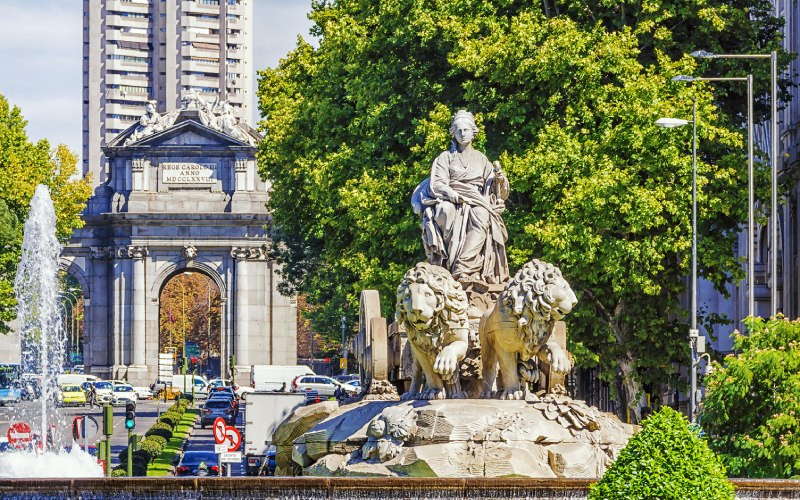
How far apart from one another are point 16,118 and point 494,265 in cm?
4777

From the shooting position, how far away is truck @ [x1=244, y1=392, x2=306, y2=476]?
1891 inches

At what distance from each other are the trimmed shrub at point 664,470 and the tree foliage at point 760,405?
31.1 ft

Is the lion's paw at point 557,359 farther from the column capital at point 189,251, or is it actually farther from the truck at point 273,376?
the column capital at point 189,251

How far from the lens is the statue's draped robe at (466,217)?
24094 mm

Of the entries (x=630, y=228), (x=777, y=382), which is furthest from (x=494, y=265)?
(x=630, y=228)

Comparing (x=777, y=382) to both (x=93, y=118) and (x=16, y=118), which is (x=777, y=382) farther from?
(x=93, y=118)

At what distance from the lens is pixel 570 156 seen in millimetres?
38938

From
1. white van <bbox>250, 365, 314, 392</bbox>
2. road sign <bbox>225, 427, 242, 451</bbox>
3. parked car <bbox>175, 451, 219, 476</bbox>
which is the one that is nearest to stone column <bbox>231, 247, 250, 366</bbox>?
white van <bbox>250, 365, 314, 392</bbox>

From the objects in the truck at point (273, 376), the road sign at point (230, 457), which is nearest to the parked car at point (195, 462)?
the road sign at point (230, 457)

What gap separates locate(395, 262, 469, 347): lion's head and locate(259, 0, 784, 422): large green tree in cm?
1597

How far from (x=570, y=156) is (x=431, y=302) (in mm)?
17452

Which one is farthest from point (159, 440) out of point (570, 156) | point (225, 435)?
point (570, 156)

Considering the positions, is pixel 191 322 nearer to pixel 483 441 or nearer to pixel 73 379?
pixel 73 379

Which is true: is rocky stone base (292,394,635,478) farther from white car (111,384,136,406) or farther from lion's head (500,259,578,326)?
white car (111,384,136,406)
